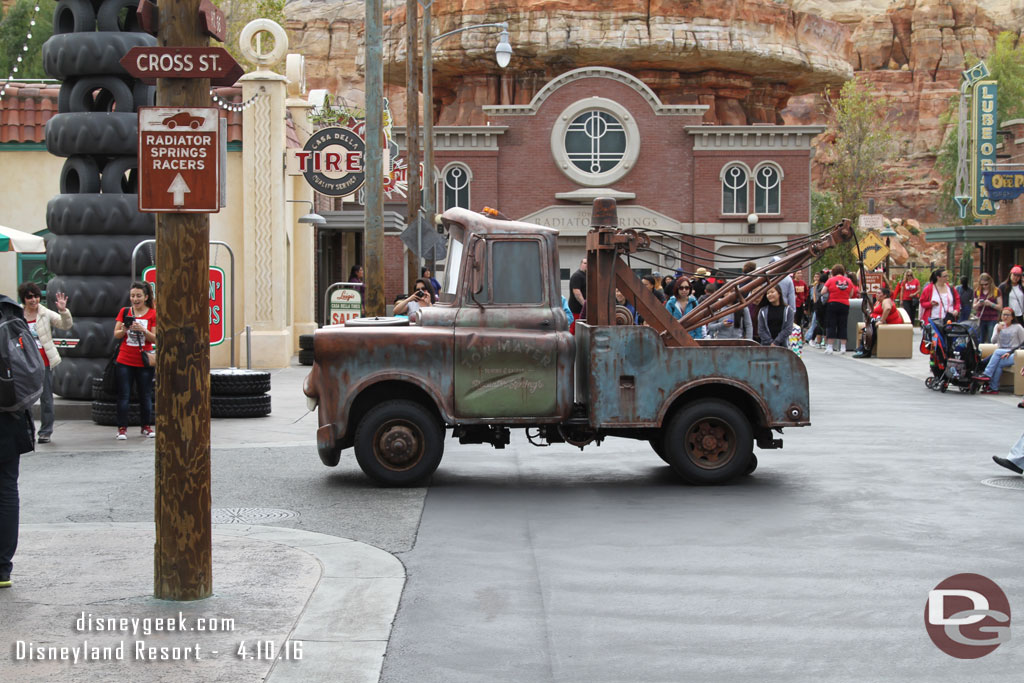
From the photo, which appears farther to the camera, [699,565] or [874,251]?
[874,251]

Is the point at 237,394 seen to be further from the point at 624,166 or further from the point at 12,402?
the point at 624,166

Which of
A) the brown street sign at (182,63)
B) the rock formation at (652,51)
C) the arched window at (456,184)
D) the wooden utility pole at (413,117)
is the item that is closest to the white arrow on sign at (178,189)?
the brown street sign at (182,63)

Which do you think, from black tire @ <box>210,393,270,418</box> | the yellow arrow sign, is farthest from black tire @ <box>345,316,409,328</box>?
the yellow arrow sign

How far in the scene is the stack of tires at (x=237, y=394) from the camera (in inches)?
678

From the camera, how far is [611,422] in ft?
38.1

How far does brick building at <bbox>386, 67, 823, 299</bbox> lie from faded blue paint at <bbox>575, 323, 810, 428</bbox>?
4404 cm

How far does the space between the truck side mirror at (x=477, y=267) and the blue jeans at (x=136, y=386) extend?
16.8 ft

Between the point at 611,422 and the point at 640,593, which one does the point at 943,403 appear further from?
the point at 640,593

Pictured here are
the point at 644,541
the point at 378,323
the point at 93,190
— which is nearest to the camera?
the point at 644,541

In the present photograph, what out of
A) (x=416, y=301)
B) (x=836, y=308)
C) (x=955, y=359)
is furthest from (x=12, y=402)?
(x=836, y=308)

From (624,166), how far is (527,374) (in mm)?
46010

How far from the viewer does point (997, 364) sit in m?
21.7

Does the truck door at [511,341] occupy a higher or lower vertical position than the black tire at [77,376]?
higher

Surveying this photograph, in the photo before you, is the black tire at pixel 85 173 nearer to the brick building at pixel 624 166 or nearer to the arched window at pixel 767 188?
the brick building at pixel 624 166
